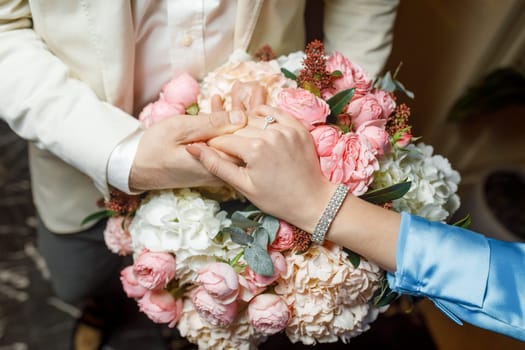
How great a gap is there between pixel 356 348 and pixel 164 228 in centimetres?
109

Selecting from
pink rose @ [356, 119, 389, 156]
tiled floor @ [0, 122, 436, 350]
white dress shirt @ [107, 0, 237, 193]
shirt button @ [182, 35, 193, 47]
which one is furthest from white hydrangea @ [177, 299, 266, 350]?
tiled floor @ [0, 122, 436, 350]

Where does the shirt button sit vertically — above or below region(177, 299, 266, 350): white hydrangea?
above

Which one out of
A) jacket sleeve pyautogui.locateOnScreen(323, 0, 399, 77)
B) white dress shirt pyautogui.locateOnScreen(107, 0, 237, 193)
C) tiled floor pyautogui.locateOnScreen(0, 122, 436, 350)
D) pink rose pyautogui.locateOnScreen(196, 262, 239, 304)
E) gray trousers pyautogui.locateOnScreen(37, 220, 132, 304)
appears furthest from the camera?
tiled floor pyautogui.locateOnScreen(0, 122, 436, 350)

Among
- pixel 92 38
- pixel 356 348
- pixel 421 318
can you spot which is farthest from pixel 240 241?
pixel 421 318

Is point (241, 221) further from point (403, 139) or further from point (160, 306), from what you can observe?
point (403, 139)

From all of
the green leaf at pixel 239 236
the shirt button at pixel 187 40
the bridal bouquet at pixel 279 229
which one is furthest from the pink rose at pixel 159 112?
the green leaf at pixel 239 236

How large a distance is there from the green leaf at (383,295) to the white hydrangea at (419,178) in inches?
5.0

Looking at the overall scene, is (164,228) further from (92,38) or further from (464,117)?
(464,117)

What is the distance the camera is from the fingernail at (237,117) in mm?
748

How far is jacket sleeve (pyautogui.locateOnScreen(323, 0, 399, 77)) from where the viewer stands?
1021 millimetres

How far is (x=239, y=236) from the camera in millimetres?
714

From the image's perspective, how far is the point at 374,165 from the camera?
2.32 feet

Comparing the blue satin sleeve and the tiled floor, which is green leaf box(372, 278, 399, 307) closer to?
the blue satin sleeve

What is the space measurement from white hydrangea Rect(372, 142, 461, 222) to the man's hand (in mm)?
246
